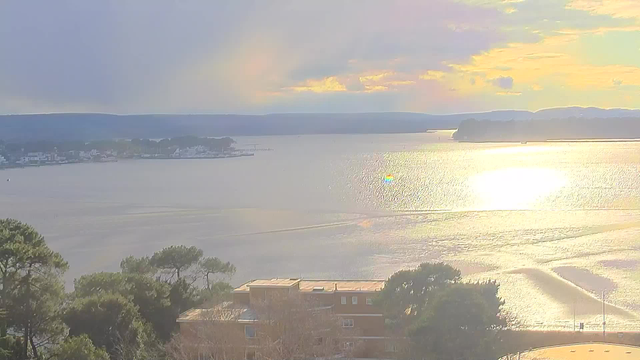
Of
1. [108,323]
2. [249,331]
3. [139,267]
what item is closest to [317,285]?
[249,331]

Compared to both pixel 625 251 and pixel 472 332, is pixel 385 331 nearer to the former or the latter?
pixel 472 332

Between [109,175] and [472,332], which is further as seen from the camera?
[109,175]

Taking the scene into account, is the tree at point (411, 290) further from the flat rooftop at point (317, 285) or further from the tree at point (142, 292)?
the tree at point (142, 292)

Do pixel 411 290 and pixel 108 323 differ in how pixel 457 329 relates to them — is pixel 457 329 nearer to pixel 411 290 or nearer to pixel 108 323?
pixel 411 290

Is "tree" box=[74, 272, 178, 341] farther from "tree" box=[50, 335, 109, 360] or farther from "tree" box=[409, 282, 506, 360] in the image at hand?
"tree" box=[409, 282, 506, 360]

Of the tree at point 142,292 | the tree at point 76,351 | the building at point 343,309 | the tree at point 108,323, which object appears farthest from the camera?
the tree at point 142,292

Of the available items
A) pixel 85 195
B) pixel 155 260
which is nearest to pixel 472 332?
pixel 155 260

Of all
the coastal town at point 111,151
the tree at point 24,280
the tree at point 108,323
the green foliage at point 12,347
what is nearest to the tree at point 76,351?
the green foliage at point 12,347

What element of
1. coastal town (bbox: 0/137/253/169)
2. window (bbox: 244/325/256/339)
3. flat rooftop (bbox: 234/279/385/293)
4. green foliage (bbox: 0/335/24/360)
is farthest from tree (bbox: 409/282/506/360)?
coastal town (bbox: 0/137/253/169)
